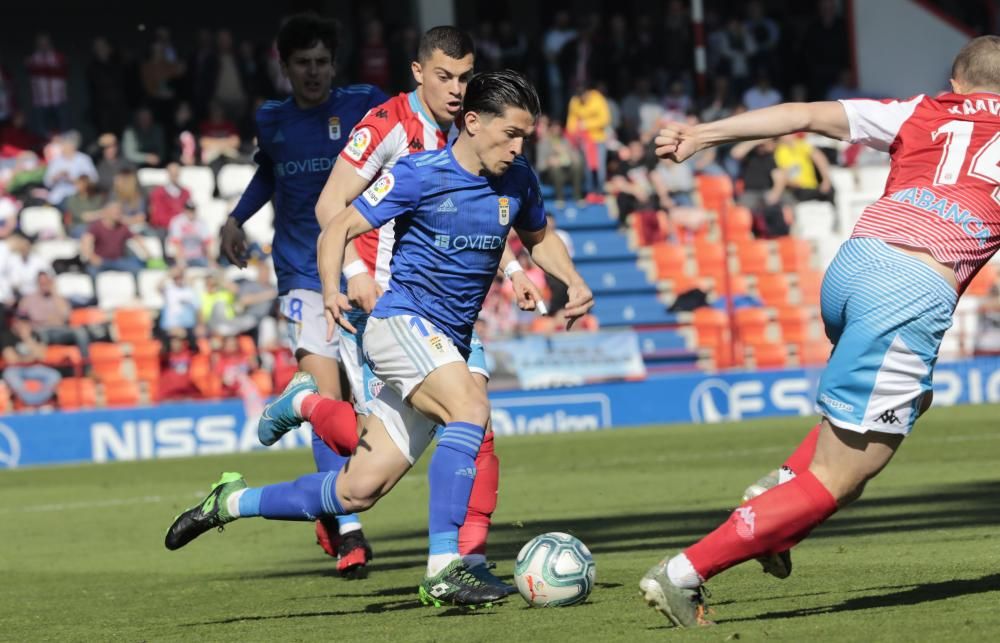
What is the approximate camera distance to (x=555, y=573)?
6398mm

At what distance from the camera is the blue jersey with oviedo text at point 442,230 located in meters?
6.59

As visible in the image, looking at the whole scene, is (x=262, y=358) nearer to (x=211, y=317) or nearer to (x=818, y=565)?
(x=211, y=317)

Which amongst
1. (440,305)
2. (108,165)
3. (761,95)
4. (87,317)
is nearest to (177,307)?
(87,317)

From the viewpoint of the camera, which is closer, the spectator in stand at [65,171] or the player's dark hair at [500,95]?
the player's dark hair at [500,95]

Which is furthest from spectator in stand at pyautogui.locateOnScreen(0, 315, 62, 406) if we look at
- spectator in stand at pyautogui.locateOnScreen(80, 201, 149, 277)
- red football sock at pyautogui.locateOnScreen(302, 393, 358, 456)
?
red football sock at pyautogui.locateOnScreen(302, 393, 358, 456)

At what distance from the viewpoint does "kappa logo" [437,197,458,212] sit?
660 cm

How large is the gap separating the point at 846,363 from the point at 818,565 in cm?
233

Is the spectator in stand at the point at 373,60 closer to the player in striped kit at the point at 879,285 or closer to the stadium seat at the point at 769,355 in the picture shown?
the stadium seat at the point at 769,355

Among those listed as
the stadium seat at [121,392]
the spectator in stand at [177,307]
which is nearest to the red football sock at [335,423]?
the stadium seat at [121,392]

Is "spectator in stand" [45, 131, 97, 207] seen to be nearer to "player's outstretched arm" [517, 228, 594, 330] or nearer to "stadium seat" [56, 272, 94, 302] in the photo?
"stadium seat" [56, 272, 94, 302]

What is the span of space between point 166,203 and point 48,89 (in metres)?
3.69

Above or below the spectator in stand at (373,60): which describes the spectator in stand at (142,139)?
below

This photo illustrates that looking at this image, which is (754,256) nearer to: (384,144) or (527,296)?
(384,144)

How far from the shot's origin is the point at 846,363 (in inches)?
213
